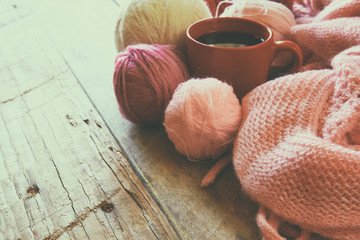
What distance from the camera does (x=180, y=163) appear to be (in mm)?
416

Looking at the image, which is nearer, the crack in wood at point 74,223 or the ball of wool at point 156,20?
the crack in wood at point 74,223

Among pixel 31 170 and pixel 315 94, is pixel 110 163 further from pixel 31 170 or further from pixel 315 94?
pixel 315 94

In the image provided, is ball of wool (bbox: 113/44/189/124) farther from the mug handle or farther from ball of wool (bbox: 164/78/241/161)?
the mug handle

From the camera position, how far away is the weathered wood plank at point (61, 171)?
346 millimetres

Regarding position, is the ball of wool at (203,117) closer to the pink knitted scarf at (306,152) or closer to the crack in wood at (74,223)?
the pink knitted scarf at (306,152)

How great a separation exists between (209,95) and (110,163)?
163 mm

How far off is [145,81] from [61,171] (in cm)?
17

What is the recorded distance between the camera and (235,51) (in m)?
0.41

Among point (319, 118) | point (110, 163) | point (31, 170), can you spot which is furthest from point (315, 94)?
point (31, 170)

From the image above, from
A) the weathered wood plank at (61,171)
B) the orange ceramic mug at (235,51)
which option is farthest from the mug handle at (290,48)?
the weathered wood plank at (61,171)

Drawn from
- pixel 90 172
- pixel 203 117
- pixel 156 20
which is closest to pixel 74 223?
pixel 90 172

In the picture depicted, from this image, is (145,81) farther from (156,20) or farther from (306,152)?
(306,152)

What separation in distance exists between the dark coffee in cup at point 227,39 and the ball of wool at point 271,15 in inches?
2.6

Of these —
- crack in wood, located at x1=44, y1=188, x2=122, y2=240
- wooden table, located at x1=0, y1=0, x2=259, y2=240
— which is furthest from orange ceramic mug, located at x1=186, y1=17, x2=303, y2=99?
crack in wood, located at x1=44, y1=188, x2=122, y2=240
